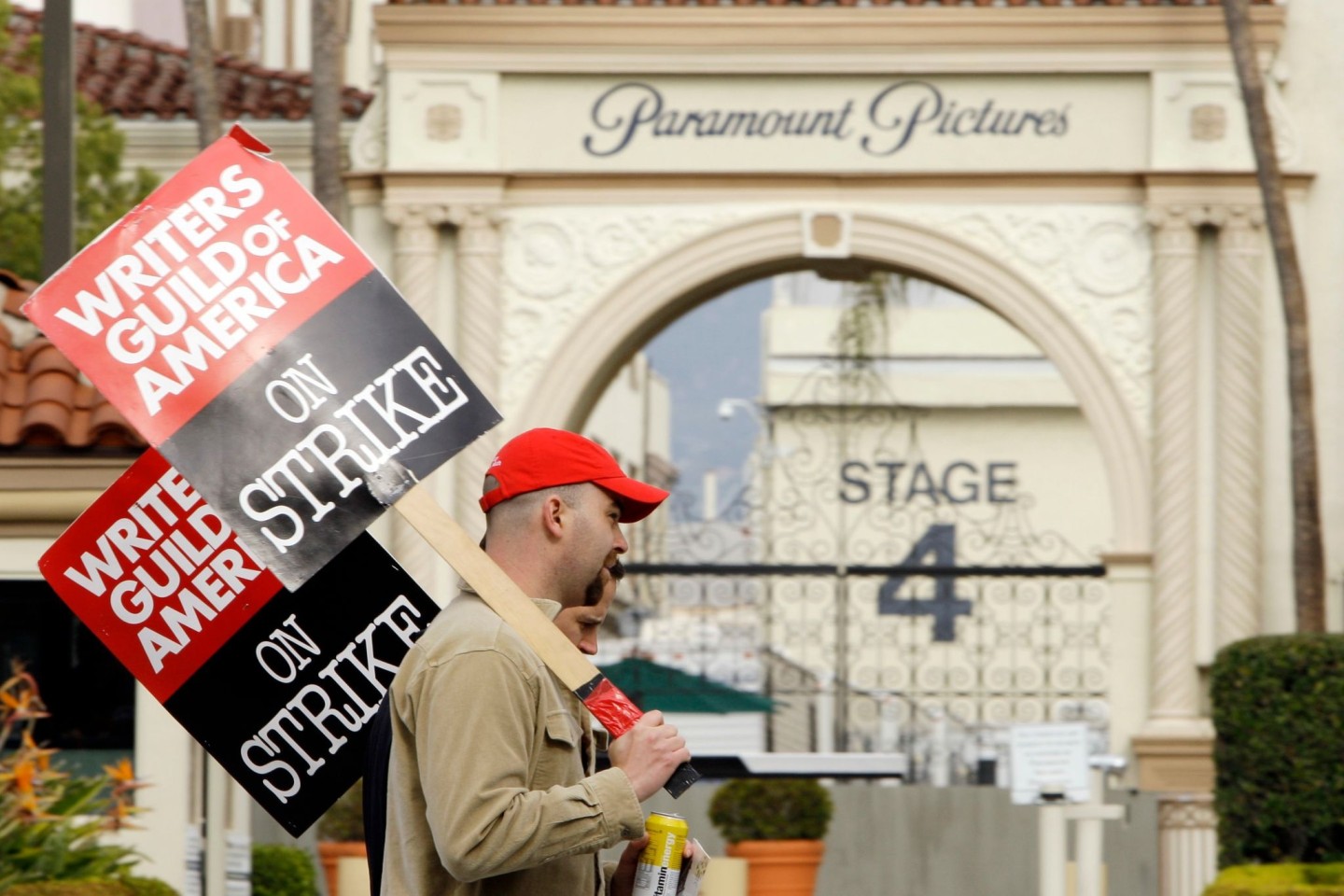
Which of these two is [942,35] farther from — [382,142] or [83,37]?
[83,37]

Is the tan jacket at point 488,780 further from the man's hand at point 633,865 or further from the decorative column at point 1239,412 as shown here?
the decorative column at point 1239,412

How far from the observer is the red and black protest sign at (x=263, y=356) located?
3.44 meters

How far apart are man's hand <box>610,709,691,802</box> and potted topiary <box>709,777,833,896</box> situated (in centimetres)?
1007

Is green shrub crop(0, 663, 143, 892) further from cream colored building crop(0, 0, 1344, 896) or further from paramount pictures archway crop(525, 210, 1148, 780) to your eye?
paramount pictures archway crop(525, 210, 1148, 780)

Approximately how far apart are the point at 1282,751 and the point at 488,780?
9.21 m

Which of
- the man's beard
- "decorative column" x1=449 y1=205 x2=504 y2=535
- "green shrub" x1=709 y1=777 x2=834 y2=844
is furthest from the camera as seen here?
"decorative column" x1=449 y1=205 x2=504 y2=535

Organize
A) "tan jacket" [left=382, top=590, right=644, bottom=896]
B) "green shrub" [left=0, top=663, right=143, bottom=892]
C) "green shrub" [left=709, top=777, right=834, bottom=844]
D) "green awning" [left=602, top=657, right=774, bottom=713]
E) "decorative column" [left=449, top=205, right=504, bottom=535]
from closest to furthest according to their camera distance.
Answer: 1. "tan jacket" [left=382, top=590, right=644, bottom=896]
2. "green shrub" [left=0, top=663, right=143, bottom=892]
3. "green shrub" [left=709, top=777, right=834, bottom=844]
4. "decorative column" [left=449, top=205, right=504, bottom=535]
5. "green awning" [left=602, top=657, right=774, bottom=713]

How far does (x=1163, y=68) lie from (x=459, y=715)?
12.1 meters

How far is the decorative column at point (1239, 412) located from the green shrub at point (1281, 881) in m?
3.26

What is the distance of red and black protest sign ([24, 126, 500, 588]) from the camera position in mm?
3438

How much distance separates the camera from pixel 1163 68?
45.8ft

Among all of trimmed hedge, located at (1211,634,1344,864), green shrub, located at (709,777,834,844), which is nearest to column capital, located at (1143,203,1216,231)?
trimmed hedge, located at (1211,634,1344,864)

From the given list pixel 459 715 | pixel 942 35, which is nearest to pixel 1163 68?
pixel 942 35

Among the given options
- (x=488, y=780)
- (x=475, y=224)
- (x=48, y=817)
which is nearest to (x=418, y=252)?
(x=475, y=224)
